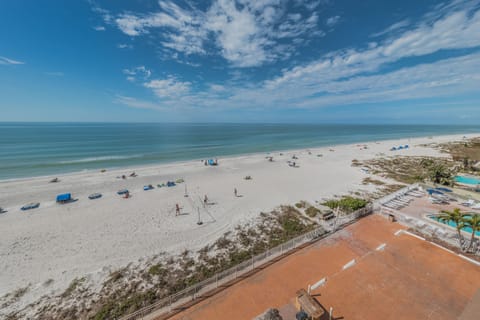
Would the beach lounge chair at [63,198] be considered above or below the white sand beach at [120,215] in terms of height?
above

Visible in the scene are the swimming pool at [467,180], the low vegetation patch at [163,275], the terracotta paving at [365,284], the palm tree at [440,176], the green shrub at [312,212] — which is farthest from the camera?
the swimming pool at [467,180]

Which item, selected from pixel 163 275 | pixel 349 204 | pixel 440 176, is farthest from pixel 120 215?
pixel 440 176

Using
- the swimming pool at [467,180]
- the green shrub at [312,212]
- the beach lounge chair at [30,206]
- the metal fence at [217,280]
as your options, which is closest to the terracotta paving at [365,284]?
the metal fence at [217,280]

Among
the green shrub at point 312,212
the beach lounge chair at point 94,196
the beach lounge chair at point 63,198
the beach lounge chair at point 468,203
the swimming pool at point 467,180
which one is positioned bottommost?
the swimming pool at point 467,180

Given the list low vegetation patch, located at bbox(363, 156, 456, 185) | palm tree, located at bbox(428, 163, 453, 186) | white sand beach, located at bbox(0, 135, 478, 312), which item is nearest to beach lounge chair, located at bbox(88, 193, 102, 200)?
white sand beach, located at bbox(0, 135, 478, 312)

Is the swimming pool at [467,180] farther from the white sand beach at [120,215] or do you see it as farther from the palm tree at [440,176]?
the white sand beach at [120,215]

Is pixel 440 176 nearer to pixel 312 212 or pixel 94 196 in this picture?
pixel 312 212

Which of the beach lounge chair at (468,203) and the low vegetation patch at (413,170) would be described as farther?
the low vegetation patch at (413,170)
